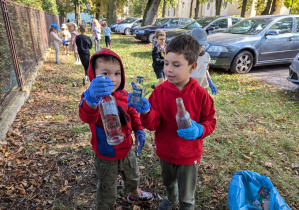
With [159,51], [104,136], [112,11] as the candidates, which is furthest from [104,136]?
[112,11]

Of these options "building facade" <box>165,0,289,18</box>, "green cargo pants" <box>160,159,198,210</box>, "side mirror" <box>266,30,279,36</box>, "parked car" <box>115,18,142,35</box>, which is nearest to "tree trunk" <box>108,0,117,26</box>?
"parked car" <box>115,18,142,35</box>

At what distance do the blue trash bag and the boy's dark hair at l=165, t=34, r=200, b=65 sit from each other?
152 centimetres

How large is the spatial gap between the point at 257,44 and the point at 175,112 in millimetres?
7213

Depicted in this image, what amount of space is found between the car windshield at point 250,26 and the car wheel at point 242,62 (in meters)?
1.01

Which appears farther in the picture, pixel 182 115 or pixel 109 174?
pixel 109 174

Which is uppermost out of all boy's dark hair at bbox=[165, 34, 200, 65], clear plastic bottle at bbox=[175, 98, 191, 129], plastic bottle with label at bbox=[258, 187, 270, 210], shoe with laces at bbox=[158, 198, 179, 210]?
boy's dark hair at bbox=[165, 34, 200, 65]

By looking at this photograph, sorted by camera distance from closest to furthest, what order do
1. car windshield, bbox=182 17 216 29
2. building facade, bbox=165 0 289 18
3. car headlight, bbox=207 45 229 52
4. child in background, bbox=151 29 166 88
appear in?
child in background, bbox=151 29 166 88
car headlight, bbox=207 45 229 52
car windshield, bbox=182 17 216 29
building facade, bbox=165 0 289 18

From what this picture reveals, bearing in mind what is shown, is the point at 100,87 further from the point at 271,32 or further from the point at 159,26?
the point at 159,26

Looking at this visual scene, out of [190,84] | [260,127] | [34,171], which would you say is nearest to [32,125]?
[34,171]

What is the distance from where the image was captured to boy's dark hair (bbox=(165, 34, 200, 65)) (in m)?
1.72

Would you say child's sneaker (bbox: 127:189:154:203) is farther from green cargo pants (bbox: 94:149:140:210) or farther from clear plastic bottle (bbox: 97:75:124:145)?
clear plastic bottle (bbox: 97:75:124:145)

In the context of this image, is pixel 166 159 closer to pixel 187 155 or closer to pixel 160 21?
pixel 187 155

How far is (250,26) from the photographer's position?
8.24 metres

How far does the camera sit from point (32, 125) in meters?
4.20
